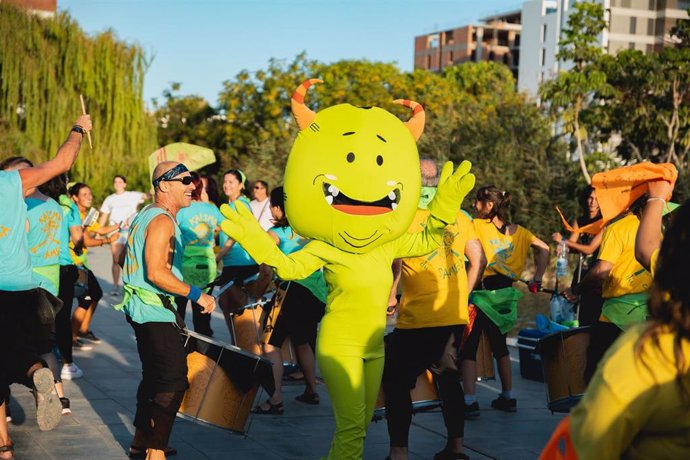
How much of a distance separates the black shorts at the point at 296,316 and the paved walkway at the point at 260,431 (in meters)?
0.56

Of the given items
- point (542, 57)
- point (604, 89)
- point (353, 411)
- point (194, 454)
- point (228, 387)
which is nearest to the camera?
point (353, 411)

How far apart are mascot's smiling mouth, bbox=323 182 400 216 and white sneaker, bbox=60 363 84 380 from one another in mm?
4274

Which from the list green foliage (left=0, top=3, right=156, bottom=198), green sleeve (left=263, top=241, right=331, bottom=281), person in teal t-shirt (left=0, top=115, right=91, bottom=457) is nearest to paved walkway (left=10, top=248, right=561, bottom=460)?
person in teal t-shirt (left=0, top=115, right=91, bottom=457)

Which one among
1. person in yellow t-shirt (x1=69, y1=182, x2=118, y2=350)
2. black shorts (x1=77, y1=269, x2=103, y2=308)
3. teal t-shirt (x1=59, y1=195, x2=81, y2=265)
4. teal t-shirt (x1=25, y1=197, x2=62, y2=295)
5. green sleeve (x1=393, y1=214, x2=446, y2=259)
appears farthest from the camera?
black shorts (x1=77, y1=269, x2=103, y2=308)

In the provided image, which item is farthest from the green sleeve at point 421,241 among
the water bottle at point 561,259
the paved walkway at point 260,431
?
the water bottle at point 561,259

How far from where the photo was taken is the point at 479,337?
7641 millimetres

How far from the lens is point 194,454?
6.21m

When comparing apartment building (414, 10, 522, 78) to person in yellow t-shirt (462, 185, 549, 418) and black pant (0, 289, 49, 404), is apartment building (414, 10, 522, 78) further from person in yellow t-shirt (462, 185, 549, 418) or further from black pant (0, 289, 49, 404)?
black pant (0, 289, 49, 404)

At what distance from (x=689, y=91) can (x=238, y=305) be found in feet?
64.1

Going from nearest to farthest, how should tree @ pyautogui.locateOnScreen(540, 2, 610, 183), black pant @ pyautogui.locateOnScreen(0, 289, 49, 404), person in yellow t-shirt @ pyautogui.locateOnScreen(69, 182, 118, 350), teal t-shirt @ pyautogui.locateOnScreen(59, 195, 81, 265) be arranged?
black pant @ pyautogui.locateOnScreen(0, 289, 49, 404) < teal t-shirt @ pyautogui.locateOnScreen(59, 195, 81, 265) < person in yellow t-shirt @ pyautogui.locateOnScreen(69, 182, 118, 350) < tree @ pyautogui.locateOnScreen(540, 2, 610, 183)

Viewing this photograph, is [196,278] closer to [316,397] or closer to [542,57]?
[316,397]

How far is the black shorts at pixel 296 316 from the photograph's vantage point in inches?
300

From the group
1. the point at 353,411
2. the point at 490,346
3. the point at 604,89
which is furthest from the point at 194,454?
the point at 604,89

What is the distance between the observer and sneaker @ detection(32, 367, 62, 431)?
5922mm
